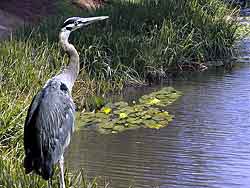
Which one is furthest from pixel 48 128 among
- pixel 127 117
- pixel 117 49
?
pixel 117 49

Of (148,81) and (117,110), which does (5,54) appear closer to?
(117,110)

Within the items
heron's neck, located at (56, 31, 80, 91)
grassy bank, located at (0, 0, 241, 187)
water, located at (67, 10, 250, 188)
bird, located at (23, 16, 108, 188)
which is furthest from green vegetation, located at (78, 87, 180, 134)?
bird, located at (23, 16, 108, 188)

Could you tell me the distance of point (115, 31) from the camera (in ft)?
47.0

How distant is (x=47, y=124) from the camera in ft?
20.0

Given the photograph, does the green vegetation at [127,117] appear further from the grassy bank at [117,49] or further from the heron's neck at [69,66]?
the heron's neck at [69,66]

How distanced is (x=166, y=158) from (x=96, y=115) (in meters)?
2.13

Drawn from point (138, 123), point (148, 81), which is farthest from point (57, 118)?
point (148, 81)

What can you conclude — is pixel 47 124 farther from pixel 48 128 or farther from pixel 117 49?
pixel 117 49

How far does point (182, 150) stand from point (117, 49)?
434 centimetres

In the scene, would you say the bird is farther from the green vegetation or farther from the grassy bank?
the green vegetation


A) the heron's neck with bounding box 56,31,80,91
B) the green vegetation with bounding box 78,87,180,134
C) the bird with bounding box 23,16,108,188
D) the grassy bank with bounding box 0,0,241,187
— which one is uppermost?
the heron's neck with bounding box 56,31,80,91

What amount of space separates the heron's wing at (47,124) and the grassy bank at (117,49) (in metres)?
1.52

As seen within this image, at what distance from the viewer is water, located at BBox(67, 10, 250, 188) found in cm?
833

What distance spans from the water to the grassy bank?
3.64 ft
